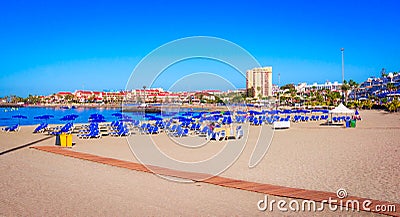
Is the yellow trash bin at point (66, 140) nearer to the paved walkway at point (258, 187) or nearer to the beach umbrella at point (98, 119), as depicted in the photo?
the paved walkway at point (258, 187)

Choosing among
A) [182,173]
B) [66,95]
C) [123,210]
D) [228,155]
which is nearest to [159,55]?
[182,173]

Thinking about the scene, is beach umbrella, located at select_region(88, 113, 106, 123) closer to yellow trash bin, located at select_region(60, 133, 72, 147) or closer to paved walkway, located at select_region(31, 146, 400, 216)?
yellow trash bin, located at select_region(60, 133, 72, 147)

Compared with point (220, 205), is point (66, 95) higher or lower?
higher

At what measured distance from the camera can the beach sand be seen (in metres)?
4.23

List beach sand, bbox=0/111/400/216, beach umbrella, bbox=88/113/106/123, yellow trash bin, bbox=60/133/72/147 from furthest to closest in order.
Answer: beach umbrella, bbox=88/113/106/123
yellow trash bin, bbox=60/133/72/147
beach sand, bbox=0/111/400/216

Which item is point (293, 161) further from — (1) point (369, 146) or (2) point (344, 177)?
(1) point (369, 146)

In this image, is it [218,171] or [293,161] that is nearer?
[218,171]

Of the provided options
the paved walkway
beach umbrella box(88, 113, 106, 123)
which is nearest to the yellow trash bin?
the paved walkway

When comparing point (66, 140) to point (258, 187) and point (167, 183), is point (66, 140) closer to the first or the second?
point (167, 183)

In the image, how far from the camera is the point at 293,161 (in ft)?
24.9

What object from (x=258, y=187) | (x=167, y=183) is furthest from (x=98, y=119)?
(x=258, y=187)

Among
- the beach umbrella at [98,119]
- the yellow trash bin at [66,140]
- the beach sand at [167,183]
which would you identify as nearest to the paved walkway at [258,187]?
the beach sand at [167,183]

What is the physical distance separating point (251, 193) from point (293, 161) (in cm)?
304

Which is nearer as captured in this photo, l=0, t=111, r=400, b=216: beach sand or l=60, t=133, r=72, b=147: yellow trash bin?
l=0, t=111, r=400, b=216: beach sand
